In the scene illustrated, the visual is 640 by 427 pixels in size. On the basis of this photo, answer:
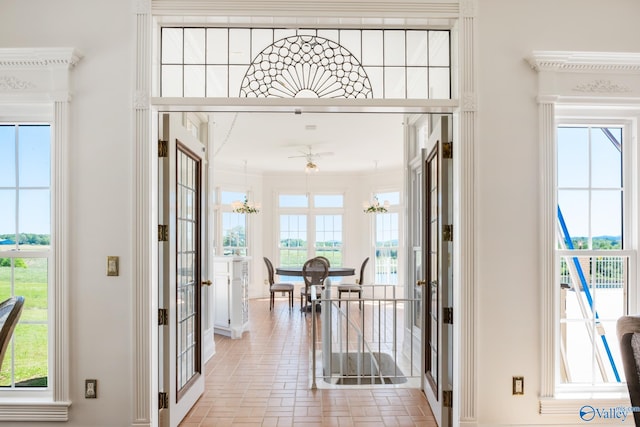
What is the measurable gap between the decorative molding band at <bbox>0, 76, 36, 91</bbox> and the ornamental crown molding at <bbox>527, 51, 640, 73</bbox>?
3184mm

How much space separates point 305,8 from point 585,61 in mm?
1831

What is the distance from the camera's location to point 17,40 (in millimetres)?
2912

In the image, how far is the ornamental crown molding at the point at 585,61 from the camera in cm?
293

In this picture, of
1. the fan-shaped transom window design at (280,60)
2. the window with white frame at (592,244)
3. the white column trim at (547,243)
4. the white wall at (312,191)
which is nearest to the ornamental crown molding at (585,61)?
the white column trim at (547,243)

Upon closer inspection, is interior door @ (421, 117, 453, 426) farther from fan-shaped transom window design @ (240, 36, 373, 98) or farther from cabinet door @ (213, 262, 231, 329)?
cabinet door @ (213, 262, 231, 329)

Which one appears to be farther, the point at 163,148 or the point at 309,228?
the point at 309,228

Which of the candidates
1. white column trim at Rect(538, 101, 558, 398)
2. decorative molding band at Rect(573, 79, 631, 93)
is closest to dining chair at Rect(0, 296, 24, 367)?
white column trim at Rect(538, 101, 558, 398)

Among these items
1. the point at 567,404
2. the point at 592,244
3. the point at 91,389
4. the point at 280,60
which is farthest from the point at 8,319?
the point at 592,244

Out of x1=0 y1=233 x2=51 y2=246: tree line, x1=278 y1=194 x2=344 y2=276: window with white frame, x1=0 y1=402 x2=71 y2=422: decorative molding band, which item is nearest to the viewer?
x1=0 y1=402 x2=71 y2=422: decorative molding band

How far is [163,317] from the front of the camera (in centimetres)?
303

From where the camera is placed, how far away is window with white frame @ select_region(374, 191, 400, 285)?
10281 millimetres

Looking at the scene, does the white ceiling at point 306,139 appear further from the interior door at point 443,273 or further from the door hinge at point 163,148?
the interior door at point 443,273

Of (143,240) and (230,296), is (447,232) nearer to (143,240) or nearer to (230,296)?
(143,240)

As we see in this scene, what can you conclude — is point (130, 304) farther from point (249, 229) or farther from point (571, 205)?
point (249, 229)
